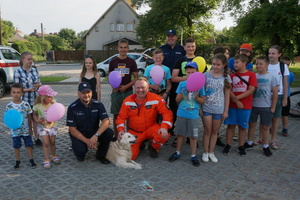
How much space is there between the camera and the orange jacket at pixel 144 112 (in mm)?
4324

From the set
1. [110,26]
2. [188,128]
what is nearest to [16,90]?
[188,128]

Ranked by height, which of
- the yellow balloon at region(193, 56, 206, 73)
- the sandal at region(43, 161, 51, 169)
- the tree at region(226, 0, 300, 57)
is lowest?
the sandal at region(43, 161, 51, 169)

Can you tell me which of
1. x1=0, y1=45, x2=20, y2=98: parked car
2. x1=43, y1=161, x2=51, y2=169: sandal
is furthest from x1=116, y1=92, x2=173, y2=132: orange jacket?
x1=0, y1=45, x2=20, y2=98: parked car

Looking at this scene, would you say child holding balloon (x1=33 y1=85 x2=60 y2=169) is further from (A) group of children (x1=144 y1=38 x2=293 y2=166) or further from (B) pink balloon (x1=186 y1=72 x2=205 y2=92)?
(B) pink balloon (x1=186 y1=72 x2=205 y2=92)

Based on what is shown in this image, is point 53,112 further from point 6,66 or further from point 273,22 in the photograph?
point 273,22

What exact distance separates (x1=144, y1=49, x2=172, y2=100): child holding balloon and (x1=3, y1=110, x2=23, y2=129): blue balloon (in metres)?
2.33

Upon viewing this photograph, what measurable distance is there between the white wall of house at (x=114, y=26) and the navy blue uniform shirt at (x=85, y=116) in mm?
34946

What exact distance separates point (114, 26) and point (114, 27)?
0.51 feet

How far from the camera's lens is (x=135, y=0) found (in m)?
34.6

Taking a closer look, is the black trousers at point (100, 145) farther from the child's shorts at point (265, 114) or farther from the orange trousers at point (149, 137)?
the child's shorts at point (265, 114)

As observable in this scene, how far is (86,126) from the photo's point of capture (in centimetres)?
421

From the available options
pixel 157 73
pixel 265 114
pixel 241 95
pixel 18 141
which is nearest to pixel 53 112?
pixel 18 141

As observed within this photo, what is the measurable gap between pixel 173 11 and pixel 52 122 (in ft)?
85.4

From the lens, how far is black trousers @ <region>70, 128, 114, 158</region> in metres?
4.16
